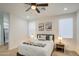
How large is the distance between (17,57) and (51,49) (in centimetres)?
67

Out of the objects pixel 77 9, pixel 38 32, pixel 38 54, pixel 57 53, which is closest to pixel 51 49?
pixel 57 53

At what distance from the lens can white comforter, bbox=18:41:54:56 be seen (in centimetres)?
164

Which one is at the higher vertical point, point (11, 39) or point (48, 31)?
point (48, 31)

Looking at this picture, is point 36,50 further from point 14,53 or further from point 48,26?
point 48,26

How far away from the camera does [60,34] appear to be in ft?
5.87

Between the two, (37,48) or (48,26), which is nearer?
(37,48)

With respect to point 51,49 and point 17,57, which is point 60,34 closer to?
point 51,49

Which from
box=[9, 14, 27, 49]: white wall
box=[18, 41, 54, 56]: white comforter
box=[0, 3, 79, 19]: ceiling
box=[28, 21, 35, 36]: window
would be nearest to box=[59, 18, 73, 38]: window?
box=[0, 3, 79, 19]: ceiling

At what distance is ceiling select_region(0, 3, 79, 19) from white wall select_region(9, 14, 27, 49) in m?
0.12

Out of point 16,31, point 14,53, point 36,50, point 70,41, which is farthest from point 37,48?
point 70,41

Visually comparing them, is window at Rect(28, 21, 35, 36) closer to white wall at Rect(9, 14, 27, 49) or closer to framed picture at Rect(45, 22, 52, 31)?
white wall at Rect(9, 14, 27, 49)

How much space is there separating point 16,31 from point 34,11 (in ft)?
1.81

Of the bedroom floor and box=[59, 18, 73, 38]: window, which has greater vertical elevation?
box=[59, 18, 73, 38]: window

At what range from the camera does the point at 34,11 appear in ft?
5.70
